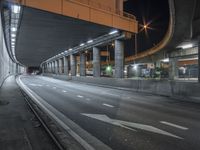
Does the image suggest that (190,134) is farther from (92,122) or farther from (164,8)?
(164,8)

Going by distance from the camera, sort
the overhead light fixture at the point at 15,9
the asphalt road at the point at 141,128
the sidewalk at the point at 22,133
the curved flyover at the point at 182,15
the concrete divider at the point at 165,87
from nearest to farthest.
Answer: the sidewalk at the point at 22,133, the asphalt road at the point at 141,128, the concrete divider at the point at 165,87, the curved flyover at the point at 182,15, the overhead light fixture at the point at 15,9

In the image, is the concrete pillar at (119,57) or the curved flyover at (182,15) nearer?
the curved flyover at (182,15)

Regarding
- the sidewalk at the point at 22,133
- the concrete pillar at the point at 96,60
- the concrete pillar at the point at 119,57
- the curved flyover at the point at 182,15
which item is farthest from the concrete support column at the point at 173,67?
the sidewalk at the point at 22,133

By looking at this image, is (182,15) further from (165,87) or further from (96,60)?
(96,60)

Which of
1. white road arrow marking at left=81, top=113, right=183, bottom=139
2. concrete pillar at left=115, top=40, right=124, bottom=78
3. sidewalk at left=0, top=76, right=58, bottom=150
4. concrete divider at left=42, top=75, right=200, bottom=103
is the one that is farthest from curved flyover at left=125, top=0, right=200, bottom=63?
sidewalk at left=0, top=76, right=58, bottom=150

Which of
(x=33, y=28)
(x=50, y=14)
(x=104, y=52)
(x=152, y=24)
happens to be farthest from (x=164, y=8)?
(x=50, y=14)

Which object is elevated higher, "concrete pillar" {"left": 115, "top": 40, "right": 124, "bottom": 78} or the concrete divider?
"concrete pillar" {"left": 115, "top": 40, "right": 124, "bottom": 78}

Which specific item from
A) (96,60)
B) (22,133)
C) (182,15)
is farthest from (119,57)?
(22,133)

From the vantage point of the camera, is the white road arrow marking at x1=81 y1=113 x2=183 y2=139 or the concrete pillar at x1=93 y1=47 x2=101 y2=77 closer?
the white road arrow marking at x1=81 y1=113 x2=183 y2=139

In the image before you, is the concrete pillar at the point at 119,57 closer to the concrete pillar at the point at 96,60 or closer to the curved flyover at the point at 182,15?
the curved flyover at the point at 182,15

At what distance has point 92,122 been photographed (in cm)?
972

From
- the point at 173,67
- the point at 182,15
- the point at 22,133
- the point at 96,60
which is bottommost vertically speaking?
the point at 22,133

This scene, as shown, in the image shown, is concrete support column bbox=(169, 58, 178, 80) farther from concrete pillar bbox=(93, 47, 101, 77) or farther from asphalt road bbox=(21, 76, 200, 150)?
asphalt road bbox=(21, 76, 200, 150)

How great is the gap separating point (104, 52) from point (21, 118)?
77.2 metres
